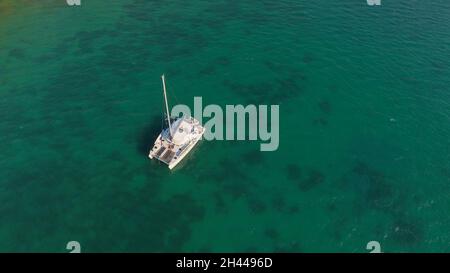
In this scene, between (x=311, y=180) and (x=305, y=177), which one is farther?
(x=305, y=177)

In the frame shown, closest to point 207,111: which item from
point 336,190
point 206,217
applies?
point 206,217

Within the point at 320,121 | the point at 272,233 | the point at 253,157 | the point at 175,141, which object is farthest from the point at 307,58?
the point at 272,233

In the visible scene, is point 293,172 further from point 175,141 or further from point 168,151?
point 168,151

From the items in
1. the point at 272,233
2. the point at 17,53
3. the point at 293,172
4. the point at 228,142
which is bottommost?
the point at 272,233

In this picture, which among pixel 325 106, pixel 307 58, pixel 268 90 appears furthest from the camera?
pixel 307 58

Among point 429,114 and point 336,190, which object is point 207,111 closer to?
point 336,190

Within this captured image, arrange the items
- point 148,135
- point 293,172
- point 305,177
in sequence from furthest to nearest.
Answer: point 148,135, point 293,172, point 305,177

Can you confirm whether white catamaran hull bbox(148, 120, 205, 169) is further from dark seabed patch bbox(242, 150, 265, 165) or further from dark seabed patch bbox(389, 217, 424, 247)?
dark seabed patch bbox(389, 217, 424, 247)

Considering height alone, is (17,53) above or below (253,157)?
above
